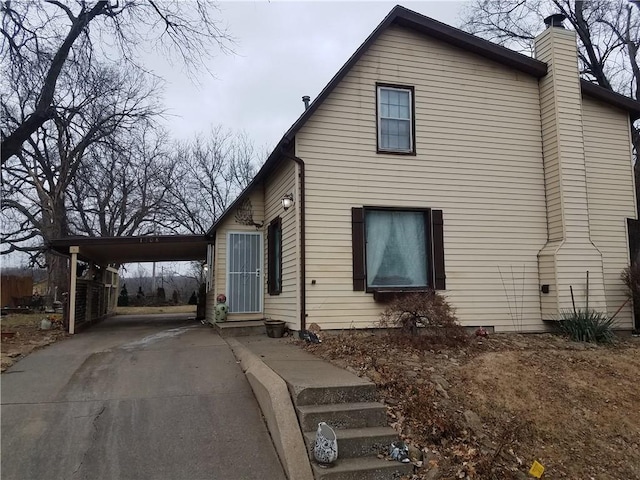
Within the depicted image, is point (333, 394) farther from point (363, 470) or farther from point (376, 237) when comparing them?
point (376, 237)

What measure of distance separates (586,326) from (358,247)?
14.0 feet

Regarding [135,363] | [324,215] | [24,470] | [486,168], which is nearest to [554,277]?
[486,168]

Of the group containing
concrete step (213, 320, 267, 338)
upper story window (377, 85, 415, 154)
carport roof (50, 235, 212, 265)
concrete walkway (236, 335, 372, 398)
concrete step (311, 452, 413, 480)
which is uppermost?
upper story window (377, 85, 415, 154)

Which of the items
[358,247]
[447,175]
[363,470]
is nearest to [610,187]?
[447,175]

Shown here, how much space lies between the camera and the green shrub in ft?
27.7

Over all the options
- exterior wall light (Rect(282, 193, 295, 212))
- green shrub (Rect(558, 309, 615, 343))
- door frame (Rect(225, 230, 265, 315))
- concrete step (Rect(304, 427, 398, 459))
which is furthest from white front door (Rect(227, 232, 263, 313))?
concrete step (Rect(304, 427, 398, 459))

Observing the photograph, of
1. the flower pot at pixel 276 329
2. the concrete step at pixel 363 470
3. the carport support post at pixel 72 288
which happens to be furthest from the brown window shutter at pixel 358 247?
the carport support post at pixel 72 288

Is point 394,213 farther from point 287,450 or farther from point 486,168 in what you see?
point 287,450

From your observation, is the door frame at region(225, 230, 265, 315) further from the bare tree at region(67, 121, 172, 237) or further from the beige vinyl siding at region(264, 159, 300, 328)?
the bare tree at region(67, 121, 172, 237)

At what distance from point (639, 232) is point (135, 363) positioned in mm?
10706

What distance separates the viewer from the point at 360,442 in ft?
14.1

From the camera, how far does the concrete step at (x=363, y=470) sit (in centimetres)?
395

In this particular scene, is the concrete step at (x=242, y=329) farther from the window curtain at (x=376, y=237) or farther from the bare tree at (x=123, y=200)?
the bare tree at (x=123, y=200)

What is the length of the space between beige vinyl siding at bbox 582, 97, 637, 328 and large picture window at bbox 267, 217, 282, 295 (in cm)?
652
